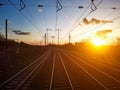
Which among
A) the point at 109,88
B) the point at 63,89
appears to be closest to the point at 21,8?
the point at 63,89

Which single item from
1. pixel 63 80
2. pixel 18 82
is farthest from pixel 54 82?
pixel 18 82

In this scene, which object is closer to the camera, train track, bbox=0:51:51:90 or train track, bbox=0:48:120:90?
train track, bbox=0:48:120:90

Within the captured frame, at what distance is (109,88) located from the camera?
1480 centimetres

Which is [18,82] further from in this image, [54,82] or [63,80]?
[63,80]

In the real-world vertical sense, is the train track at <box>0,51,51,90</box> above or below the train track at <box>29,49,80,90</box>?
below

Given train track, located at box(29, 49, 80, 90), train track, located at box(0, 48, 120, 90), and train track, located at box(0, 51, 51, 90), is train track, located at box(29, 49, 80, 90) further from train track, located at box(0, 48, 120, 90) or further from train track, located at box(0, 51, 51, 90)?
train track, located at box(0, 51, 51, 90)

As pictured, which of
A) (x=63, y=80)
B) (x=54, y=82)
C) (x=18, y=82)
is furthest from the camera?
(x=63, y=80)

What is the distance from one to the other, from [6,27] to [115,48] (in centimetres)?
2153

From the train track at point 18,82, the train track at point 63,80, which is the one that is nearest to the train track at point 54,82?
the train track at point 63,80

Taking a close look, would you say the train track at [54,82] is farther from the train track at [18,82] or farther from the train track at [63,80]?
the train track at [18,82]

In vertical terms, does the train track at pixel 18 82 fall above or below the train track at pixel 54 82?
below

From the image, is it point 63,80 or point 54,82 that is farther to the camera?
point 63,80

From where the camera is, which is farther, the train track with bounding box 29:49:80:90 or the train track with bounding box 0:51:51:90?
A: the train track with bounding box 0:51:51:90

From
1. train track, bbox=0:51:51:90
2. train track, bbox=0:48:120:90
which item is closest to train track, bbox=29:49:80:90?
train track, bbox=0:48:120:90
